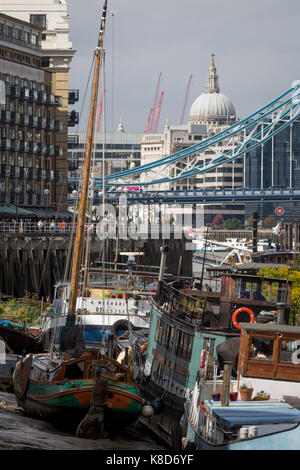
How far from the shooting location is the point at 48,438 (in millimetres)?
26000

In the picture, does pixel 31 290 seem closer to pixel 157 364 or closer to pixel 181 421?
pixel 157 364

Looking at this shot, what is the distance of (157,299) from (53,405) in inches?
296

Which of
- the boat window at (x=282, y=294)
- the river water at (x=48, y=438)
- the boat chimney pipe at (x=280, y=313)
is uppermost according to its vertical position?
the boat window at (x=282, y=294)

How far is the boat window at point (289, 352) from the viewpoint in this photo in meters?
24.6

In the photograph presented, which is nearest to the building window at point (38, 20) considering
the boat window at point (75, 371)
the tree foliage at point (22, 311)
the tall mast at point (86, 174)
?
the tree foliage at point (22, 311)

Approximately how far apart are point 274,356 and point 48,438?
609 cm

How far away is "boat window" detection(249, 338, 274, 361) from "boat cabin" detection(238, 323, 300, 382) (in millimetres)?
24

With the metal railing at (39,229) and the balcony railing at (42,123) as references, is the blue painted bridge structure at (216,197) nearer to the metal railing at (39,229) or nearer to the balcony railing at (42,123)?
the balcony railing at (42,123)

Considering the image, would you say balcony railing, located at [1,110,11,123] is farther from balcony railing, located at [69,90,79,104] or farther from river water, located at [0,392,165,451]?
river water, located at [0,392,165,451]

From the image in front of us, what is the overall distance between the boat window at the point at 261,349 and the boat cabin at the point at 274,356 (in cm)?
2

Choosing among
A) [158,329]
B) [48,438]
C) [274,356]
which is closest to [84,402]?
[48,438]

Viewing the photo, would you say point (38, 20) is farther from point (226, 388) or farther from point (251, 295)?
point (226, 388)

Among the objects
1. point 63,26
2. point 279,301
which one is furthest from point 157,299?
point 63,26

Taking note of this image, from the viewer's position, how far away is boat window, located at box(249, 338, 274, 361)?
81.3 ft
